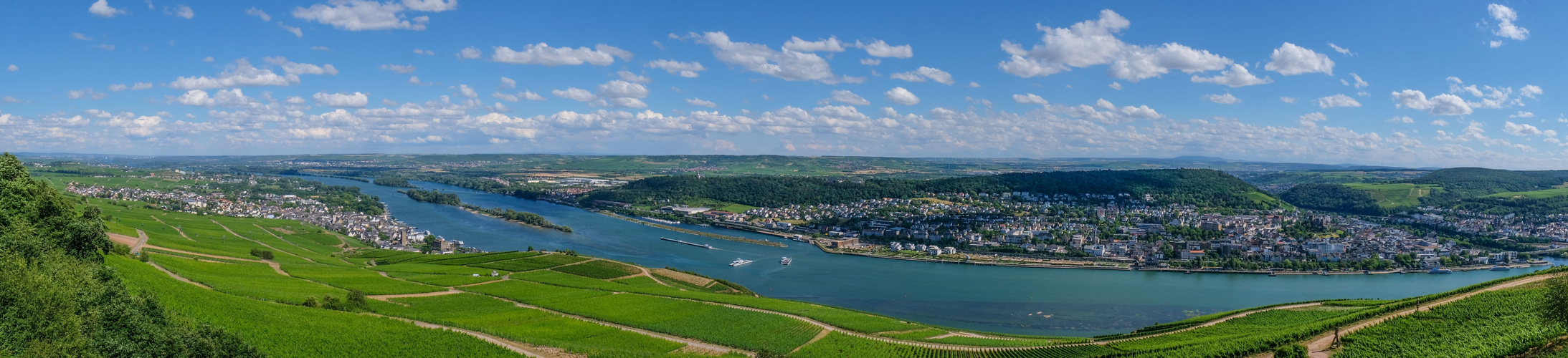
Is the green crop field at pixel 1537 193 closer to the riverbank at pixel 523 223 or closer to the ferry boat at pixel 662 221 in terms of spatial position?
the ferry boat at pixel 662 221

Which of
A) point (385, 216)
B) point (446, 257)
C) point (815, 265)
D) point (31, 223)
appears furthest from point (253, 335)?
point (385, 216)

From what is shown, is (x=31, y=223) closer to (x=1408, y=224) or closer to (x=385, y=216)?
(x=385, y=216)

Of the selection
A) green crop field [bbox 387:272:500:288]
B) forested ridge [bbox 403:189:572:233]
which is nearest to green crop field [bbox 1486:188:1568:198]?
forested ridge [bbox 403:189:572:233]

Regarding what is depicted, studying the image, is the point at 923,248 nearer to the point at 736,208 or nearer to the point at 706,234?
the point at 706,234

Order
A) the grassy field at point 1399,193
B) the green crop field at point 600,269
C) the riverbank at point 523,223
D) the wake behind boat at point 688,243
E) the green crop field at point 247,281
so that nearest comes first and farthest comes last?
the green crop field at point 247,281 → the green crop field at point 600,269 → the wake behind boat at point 688,243 → the riverbank at point 523,223 → the grassy field at point 1399,193

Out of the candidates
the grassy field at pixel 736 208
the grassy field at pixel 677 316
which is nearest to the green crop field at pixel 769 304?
the grassy field at pixel 677 316
